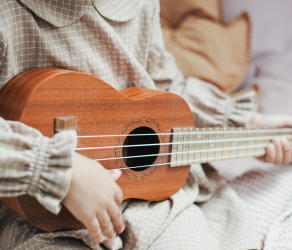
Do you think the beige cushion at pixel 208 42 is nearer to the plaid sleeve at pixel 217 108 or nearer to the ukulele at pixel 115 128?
the plaid sleeve at pixel 217 108

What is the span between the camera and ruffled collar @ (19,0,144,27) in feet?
1.64

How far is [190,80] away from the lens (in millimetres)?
879

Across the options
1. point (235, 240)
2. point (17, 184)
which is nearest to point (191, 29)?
point (235, 240)

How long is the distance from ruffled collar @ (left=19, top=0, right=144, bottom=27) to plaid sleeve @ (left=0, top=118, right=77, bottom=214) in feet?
0.79

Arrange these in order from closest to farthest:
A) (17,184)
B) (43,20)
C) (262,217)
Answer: (17,184), (43,20), (262,217)

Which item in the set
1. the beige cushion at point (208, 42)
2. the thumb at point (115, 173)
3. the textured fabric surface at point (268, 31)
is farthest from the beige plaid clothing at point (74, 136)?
the textured fabric surface at point (268, 31)

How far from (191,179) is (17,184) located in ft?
1.62

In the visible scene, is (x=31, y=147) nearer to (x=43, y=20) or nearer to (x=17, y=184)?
(x=17, y=184)

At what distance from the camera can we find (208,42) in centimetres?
103

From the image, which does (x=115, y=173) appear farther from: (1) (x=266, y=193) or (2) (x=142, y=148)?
(1) (x=266, y=193)

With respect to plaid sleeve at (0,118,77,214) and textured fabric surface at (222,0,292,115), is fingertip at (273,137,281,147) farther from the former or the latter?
plaid sleeve at (0,118,77,214)

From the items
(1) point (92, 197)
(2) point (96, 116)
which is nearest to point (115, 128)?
(2) point (96, 116)

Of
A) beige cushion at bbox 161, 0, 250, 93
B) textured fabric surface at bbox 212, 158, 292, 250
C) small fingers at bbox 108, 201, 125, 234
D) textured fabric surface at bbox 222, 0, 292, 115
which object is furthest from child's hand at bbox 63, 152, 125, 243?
textured fabric surface at bbox 222, 0, 292, 115

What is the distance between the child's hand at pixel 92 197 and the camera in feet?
1.33
